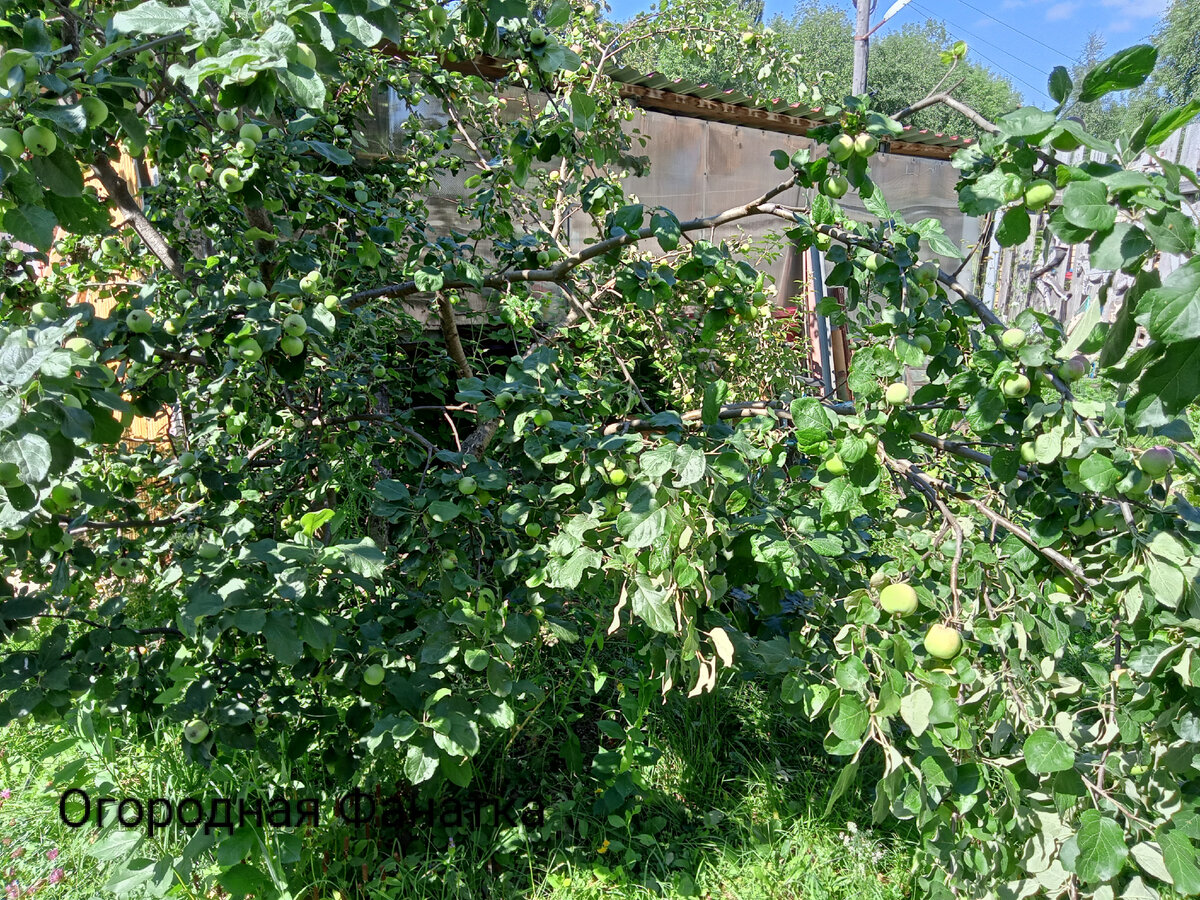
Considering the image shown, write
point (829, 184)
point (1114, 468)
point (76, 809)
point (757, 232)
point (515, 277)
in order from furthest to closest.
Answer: point (757, 232) → point (76, 809) → point (515, 277) → point (829, 184) → point (1114, 468)

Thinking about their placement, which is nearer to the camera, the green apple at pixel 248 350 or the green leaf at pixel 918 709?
the green leaf at pixel 918 709

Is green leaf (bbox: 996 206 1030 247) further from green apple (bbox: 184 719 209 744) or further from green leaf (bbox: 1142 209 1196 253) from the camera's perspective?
green apple (bbox: 184 719 209 744)

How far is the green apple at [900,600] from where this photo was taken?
125 cm

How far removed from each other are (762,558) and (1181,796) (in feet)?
2.78

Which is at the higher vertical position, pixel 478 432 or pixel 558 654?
pixel 478 432

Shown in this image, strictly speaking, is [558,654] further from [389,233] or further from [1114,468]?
[1114,468]

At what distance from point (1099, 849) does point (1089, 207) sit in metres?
1.02

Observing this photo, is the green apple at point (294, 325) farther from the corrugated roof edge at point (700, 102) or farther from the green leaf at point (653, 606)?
the corrugated roof edge at point (700, 102)

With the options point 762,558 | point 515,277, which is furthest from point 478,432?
point 762,558

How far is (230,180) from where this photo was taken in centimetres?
152

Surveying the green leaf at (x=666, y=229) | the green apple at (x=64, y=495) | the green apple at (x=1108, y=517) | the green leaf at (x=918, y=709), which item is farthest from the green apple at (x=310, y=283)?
the green apple at (x=1108, y=517)

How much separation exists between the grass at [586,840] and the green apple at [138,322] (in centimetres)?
96

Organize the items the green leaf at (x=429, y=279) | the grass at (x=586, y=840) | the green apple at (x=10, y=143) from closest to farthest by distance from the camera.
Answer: the green apple at (x=10, y=143) → the green leaf at (x=429, y=279) → the grass at (x=586, y=840)

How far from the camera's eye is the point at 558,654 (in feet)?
9.69
